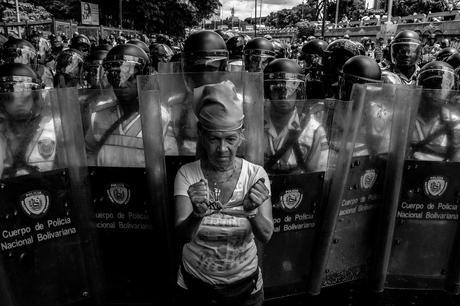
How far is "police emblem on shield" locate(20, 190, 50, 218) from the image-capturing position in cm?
A: 239

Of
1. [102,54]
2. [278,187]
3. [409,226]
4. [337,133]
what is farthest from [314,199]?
[102,54]

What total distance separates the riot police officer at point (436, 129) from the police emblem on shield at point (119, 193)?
2.06m

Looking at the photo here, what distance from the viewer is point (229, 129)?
1932 millimetres

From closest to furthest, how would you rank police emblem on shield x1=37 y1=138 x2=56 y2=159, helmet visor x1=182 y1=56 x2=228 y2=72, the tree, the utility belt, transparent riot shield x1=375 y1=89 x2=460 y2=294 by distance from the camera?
1. the utility belt
2. police emblem on shield x1=37 y1=138 x2=56 y2=159
3. transparent riot shield x1=375 y1=89 x2=460 y2=294
4. helmet visor x1=182 y1=56 x2=228 y2=72
5. the tree

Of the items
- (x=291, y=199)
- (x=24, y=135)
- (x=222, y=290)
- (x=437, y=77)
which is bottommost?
(x=222, y=290)

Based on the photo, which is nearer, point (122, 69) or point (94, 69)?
point (122, 69)

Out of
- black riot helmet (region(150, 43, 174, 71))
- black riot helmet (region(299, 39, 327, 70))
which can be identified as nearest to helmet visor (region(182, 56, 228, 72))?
black riot helmet (region(299, 39, 327, 70))

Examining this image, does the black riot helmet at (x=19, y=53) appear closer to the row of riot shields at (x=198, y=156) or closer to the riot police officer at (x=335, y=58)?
the row of riot shields at (x=198, y=156)

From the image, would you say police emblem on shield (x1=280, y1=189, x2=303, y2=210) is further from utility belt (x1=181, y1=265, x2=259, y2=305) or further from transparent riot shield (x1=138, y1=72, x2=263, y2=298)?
utility belt (x1=181, y1=265, x2=259, y2=305)

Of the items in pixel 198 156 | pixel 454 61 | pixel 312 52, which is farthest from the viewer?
pixel 312 52

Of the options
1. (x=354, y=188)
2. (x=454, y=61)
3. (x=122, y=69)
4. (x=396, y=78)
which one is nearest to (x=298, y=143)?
(x=354, y=188)

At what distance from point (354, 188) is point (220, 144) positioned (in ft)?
4.97

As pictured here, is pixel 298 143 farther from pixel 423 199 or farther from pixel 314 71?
pixel 314 71

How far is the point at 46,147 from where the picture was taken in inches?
97.4
